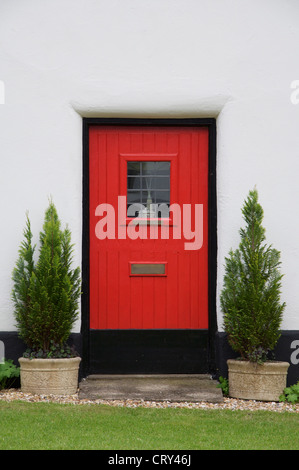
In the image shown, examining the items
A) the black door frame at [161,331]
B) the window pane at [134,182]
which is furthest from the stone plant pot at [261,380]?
the window pane at [134,182]

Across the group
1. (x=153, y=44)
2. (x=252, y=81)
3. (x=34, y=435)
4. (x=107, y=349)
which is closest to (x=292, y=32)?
(x=252, y=81)

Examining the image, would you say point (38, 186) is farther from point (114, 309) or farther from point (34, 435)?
point (34, 435)

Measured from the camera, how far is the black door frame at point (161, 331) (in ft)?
22.4

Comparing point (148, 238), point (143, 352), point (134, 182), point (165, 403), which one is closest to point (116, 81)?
point (134, 182)

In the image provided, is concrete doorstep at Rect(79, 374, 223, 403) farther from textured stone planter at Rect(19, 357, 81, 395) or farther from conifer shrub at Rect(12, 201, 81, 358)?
conifer shrub at Rect(12, 201, 81, 358)

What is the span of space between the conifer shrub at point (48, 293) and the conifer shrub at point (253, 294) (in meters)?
1.49

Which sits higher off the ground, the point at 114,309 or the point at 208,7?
the point at 208,7

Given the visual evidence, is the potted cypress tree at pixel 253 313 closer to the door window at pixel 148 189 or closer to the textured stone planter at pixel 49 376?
the door window at pixel 148 189

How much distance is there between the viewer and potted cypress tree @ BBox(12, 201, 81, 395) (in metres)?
6.24

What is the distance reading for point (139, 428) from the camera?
514 centimetres

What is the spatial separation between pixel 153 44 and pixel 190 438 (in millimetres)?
3843

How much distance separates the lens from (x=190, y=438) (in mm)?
4902

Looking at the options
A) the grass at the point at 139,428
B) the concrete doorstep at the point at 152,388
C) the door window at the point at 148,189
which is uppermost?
the door window at the point at 148,189

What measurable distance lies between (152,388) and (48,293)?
1.34 m
